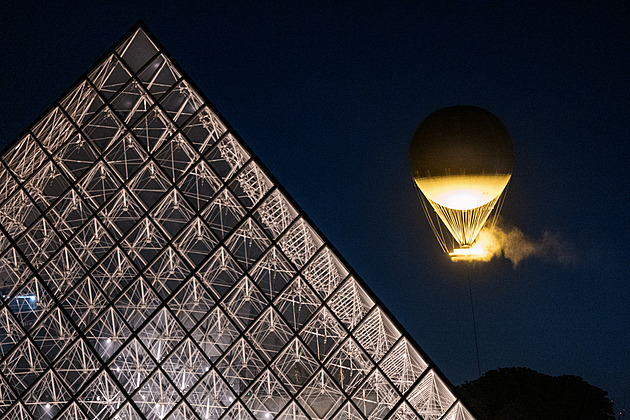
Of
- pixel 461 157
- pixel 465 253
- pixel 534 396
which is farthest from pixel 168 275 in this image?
pixel 534 396

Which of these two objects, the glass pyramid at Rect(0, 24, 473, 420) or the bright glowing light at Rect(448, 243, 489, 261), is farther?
the bright glowing light at Rect(448, 243, 489, 261)

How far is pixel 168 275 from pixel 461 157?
27.3 ft

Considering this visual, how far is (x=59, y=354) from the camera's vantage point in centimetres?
1766

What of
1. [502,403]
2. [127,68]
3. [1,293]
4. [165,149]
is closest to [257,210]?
[165,149]

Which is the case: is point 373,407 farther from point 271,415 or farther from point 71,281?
point 71,281

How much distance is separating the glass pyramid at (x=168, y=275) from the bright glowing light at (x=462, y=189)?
15.2ft

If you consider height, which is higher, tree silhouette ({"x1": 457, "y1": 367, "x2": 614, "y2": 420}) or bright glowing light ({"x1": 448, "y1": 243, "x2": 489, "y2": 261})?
tree silhouette ({"x1": 457, "y1": 367, "x2": 614, "y2": 420})

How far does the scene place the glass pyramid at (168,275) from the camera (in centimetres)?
1759

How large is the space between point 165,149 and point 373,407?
7468 mm

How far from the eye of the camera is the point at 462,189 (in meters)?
23.9

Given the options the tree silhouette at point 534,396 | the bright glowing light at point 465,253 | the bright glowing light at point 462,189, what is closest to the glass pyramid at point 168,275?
the bright glowing light at point 462,189

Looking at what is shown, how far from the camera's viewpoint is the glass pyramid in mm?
17594

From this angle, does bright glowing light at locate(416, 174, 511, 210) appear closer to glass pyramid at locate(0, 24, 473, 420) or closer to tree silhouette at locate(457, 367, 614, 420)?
glass pyramid at locate(0, 24, 473, 420)

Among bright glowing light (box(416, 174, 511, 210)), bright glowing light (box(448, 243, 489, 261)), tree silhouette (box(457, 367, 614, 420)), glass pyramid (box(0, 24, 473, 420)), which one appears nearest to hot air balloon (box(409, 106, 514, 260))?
bright glowing light (box(416, 174, 511, 210))
